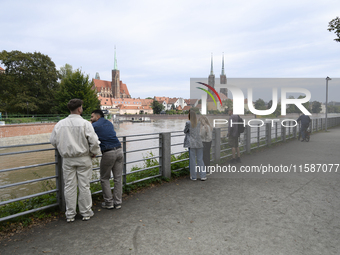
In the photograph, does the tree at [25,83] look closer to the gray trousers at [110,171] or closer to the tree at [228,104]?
the tree at [228,104]

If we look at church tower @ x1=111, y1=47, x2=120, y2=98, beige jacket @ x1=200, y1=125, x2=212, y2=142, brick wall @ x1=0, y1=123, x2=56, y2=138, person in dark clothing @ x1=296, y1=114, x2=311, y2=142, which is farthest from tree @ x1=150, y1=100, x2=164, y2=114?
beige jacket @ x1=200, y1=125, x2=212, y2=142

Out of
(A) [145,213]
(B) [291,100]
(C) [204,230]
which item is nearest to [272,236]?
(C) [204,230]

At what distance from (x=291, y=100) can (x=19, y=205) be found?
1065 centimetres

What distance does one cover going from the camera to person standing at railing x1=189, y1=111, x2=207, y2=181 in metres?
6.95

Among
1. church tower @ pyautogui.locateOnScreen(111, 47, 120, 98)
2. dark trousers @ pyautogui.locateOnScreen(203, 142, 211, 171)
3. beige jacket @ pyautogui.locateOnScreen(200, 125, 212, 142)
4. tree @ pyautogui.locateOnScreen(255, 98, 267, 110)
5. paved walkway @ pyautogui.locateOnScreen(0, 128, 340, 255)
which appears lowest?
paved walkway @ pyautogui.locateOnScreen(0, 128, 340, 255)

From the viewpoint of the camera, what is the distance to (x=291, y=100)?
37.8 ft

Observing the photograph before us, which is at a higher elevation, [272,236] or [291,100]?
[291,100]

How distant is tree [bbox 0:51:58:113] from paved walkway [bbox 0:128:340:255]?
1933 inches

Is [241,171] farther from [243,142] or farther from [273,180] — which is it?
[243,142]

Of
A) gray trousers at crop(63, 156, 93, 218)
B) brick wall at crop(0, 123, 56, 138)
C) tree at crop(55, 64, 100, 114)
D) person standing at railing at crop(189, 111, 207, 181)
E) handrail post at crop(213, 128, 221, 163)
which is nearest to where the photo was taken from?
gray trousers at crop(63, 156, 93, 218)

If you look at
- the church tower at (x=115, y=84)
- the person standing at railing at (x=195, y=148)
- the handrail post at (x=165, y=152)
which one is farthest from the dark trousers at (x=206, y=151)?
the church tower at (x=115, y=84)

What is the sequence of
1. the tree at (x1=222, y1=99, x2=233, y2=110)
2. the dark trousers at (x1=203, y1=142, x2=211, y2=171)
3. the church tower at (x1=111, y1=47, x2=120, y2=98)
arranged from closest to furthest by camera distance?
the dark trousers at (x1=203, y1=142, x2=211, y2=171) → the tree at (x1=222, y1=99, x2=233, y2=110) → the church tower at (x1=111, y1=47, x2=120, y2=98)

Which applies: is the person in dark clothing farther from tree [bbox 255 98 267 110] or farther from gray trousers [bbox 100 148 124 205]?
gray trousers [bbox 100 148 124 205]

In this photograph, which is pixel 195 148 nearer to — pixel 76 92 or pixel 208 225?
pixel 208 225
